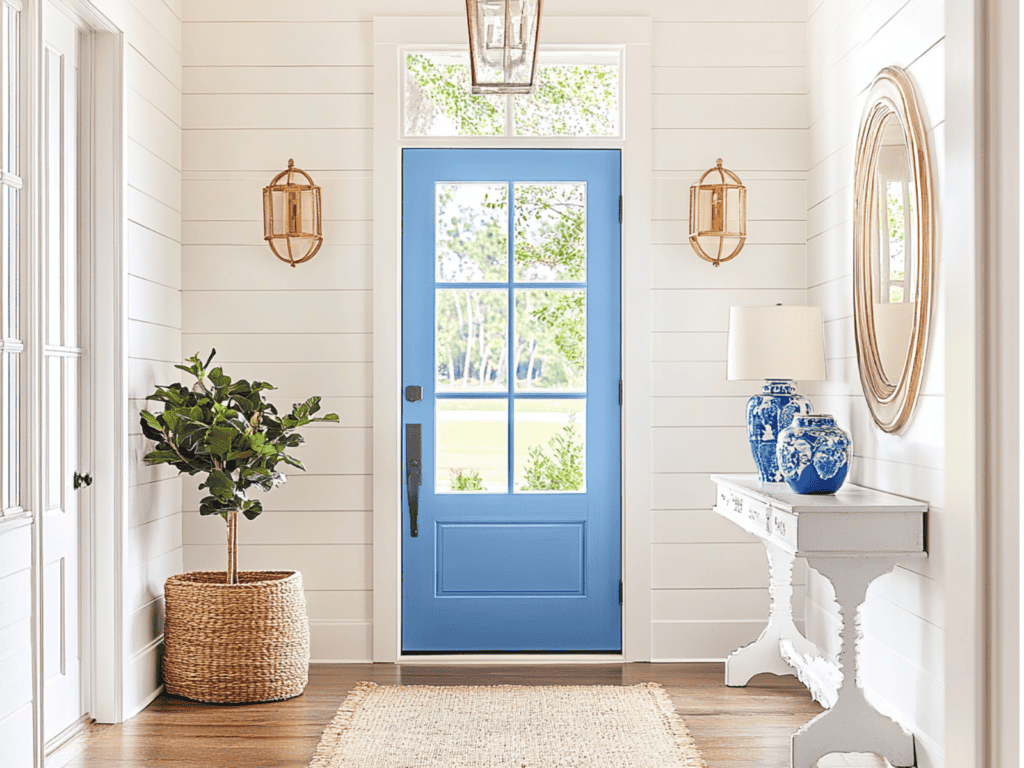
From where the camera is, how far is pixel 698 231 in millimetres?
3906

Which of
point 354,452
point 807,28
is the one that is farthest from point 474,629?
point 807,28

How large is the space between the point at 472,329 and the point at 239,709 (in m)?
1.68

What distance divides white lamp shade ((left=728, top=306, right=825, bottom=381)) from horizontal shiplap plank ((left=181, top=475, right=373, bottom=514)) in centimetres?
160

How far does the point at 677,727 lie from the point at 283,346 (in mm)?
2093

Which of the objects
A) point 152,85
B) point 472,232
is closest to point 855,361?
point 472,232

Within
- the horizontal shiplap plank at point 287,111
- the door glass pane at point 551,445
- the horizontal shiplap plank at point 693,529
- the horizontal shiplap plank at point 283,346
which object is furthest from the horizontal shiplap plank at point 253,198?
the horizontal shiplap plank at point 693,529

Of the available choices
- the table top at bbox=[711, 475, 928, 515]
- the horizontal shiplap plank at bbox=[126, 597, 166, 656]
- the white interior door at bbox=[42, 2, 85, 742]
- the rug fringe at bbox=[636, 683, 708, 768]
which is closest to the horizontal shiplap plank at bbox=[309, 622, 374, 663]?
the horizontal shiplap plank at bbox=[126, 597, 166, 656]

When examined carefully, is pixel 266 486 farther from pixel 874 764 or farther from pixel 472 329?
pixel 874 764

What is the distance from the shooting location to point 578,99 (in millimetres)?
4105

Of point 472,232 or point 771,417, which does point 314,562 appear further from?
point 771,417

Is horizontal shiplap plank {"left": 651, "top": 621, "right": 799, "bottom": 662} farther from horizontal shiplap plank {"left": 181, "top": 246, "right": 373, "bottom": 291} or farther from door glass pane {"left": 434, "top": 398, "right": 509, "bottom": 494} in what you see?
horizontal shiplap plank {"left": 181, "top": 246, "right": 373, "bottom": 291}

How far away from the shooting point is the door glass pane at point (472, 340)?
13.2 ft

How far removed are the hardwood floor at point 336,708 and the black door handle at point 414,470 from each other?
1.90 ft

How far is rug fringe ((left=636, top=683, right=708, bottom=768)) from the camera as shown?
2898 millimetres
